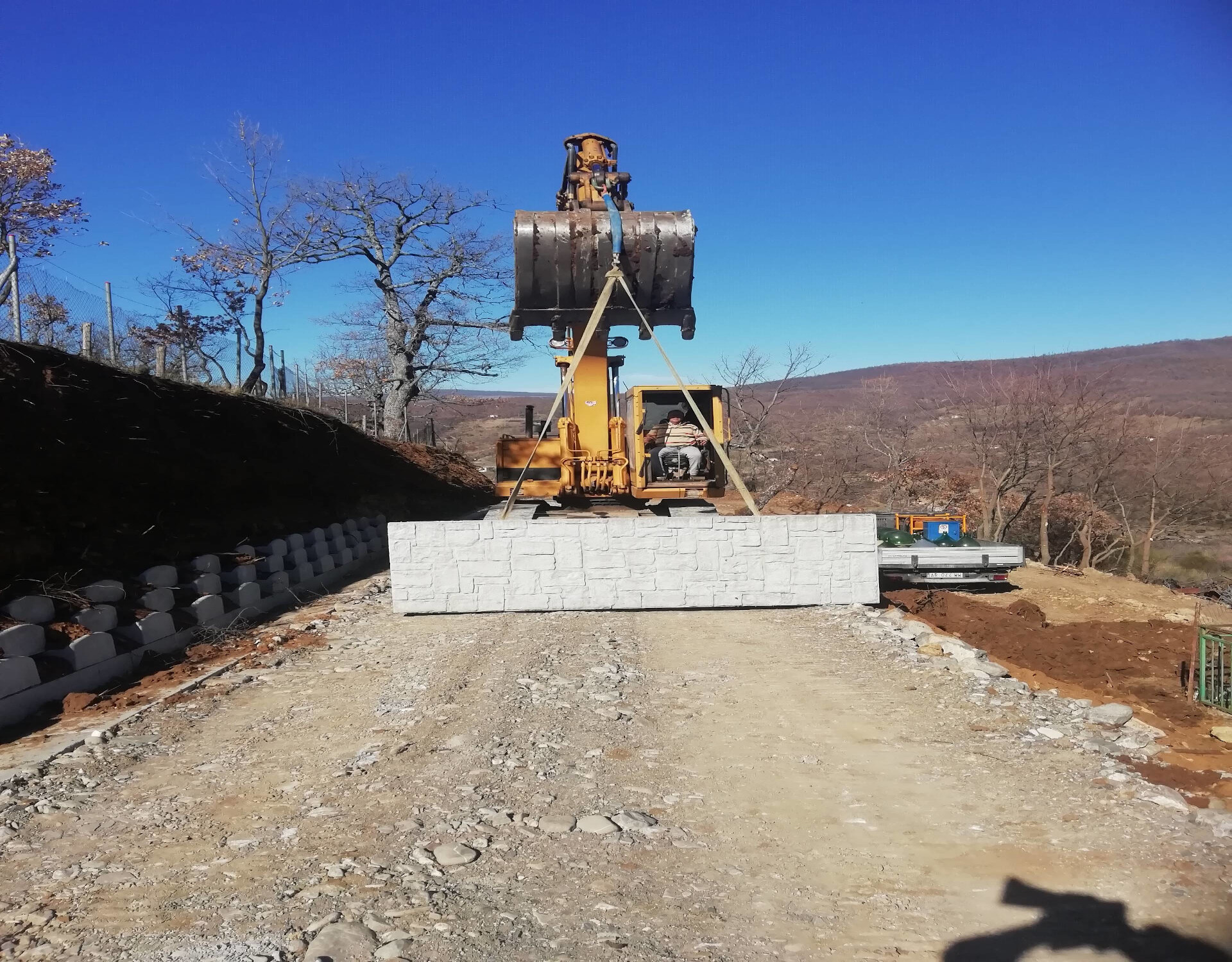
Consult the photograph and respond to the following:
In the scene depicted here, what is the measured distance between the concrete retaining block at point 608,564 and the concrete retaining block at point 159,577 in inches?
84.1

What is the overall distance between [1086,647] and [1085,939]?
26.0ft

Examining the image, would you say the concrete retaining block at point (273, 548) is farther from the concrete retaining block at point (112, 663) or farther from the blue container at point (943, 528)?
the blue container at point (943, 528)

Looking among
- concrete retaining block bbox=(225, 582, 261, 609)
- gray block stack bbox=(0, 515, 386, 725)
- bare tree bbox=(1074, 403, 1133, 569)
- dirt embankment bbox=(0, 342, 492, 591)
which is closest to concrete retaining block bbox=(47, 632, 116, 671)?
gray block stack bbox=(0, 515, 386, 725)

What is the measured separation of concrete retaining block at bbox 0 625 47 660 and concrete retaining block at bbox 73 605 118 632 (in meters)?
0.41

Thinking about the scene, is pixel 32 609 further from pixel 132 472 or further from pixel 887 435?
pixel 887 435

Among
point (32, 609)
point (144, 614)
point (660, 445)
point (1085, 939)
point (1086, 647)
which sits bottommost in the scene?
point (1086, 647)

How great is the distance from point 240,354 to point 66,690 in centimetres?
1471

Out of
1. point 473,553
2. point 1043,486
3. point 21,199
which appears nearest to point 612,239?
point 473,553

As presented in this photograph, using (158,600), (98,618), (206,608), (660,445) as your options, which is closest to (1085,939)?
(98,618)

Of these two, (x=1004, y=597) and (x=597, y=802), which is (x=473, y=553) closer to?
(x=597, y=802)

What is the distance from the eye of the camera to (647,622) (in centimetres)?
864

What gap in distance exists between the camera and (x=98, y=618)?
21.3 ft

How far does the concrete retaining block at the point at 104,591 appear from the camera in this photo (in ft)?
22.0

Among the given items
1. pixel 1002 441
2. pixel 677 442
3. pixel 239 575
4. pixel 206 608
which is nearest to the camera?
pixel 206 608
